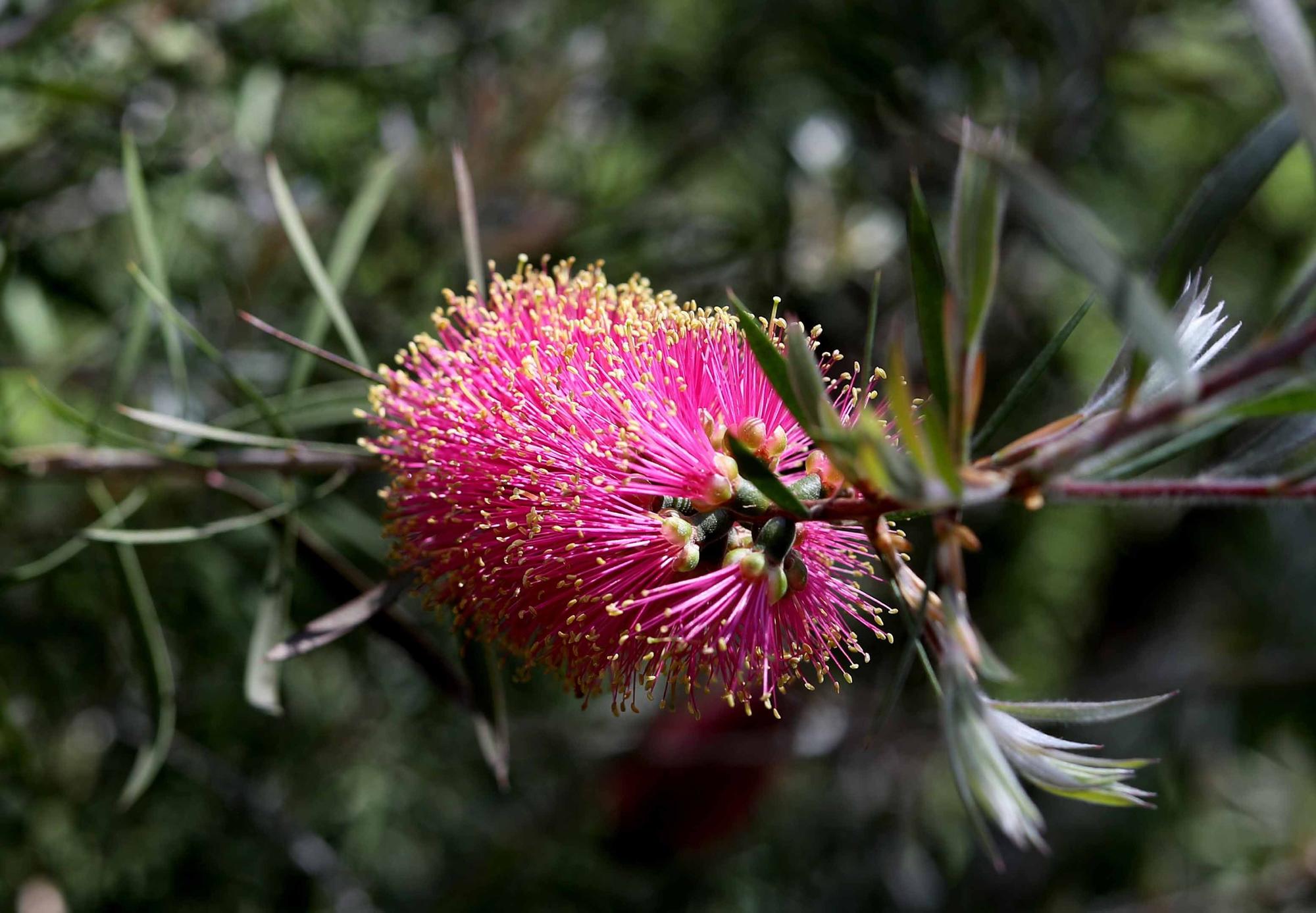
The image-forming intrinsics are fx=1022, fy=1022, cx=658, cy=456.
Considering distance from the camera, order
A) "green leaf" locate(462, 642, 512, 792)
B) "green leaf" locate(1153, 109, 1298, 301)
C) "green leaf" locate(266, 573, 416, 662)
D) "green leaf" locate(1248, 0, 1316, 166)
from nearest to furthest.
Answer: "green leaf" locate(1248, 0, 1316, 166), "green leaf" locate(1153, 109, 1298, 301), "green leaf" locate(266, 573, 416, 662), "green leaf" locate(462, 642, 512, 792)

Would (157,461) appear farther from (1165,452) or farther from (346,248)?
(1165,452)

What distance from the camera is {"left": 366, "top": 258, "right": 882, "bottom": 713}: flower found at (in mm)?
950

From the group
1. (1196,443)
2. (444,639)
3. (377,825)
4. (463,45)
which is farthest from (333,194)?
(1196,443)

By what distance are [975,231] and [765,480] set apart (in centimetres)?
25

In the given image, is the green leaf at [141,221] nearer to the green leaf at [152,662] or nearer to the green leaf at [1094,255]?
the green leaf at [152,662]

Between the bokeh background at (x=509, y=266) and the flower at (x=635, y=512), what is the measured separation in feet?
1.66

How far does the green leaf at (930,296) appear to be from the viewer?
0.78m

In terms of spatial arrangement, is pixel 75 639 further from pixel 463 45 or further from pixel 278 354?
pixel 463 45

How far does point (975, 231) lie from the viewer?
708 mm

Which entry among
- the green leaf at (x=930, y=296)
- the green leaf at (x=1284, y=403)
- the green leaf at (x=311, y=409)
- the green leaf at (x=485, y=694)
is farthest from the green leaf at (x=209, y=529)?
the green leaf at (x=1284, y=403)

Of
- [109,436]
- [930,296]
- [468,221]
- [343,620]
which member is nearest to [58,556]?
[109,436]

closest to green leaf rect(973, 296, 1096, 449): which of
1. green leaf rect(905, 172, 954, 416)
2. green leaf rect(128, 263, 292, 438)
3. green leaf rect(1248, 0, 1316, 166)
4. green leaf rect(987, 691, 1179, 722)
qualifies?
green leaf rect(905, 172, 954, 416)

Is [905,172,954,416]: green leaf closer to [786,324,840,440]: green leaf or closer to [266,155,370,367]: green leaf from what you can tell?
[786,324,840,440]: green leaf

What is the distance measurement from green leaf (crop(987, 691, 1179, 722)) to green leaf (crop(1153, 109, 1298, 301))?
312 millimetres
